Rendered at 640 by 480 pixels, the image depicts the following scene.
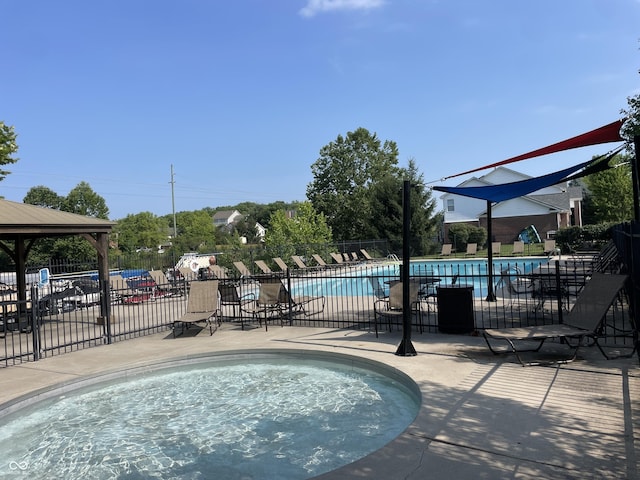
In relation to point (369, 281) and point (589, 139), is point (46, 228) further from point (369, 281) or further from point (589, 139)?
point (369, 281)

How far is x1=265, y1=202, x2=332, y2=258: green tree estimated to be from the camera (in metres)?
24.1

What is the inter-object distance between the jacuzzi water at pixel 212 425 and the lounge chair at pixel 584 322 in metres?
1.74

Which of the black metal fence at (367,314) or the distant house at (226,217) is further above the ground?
the distant house at (226,217)

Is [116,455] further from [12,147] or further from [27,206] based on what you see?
[12,147]

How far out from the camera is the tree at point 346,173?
40.3m

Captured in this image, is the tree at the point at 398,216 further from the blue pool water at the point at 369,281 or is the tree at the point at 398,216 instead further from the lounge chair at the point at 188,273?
the lounge chair at the point at 188,273

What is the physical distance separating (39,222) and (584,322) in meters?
10.4

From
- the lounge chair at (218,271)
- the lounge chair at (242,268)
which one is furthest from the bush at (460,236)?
the lounge chair at (218,271)

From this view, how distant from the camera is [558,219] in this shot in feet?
125

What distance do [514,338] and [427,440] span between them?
8.91 feet

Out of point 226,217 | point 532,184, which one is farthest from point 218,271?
point 226,217

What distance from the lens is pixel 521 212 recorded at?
39.4 m

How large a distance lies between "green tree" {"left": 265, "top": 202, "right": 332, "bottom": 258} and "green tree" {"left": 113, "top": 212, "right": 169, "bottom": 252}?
35561 millimetres

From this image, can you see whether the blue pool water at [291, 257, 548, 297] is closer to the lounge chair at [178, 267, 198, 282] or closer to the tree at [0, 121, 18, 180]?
the lounge chair at [178, 267, 198, 282]
